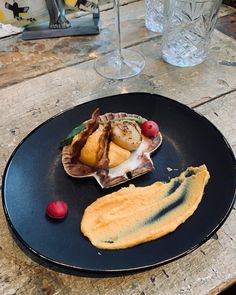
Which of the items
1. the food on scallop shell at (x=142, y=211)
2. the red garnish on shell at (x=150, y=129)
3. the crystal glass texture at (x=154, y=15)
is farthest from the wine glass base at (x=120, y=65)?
the food on scallop shell at (x=142, y=211)

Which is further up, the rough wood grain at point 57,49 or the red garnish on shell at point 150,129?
the red garnish on shell at point 150,129

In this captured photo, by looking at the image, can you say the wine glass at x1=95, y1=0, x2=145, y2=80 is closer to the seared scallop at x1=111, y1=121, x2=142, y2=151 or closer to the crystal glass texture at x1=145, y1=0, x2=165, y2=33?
the crystal glass texture at x1=145, y1=0, x2=165, y2=33

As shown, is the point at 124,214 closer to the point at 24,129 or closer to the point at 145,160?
the point at 145,160

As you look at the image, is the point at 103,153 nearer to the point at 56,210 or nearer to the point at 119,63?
the point at 56,210

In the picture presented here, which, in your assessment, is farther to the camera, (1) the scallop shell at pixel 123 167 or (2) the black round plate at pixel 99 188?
(1) the scallop shell at pixel 123 167

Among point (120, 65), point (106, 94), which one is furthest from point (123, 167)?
point (120, 65)

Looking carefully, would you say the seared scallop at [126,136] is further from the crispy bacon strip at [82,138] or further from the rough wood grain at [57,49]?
the rough wood grain at [57,49]
